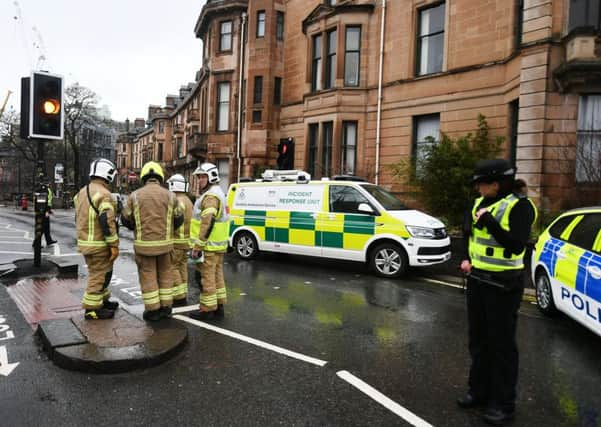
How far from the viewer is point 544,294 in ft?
21.2

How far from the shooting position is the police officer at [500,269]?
336 centimetres

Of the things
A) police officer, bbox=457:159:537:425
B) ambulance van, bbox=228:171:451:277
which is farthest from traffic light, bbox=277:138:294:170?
police officer, bbox=457:159:537:425

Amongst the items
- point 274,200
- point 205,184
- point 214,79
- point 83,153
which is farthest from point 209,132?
point 83,153

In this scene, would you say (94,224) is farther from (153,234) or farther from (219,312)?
(219,312)

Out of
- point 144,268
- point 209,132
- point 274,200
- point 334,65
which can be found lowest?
point 144,268

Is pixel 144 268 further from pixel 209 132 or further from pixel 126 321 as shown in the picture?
pixel 209 132

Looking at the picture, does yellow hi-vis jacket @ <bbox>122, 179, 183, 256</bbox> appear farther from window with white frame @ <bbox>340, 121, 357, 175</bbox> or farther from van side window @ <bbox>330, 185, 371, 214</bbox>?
window with white frame @ <bbox>340, 121, 357, 175</bbox>

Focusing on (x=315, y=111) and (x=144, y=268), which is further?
(x=315, y=111)

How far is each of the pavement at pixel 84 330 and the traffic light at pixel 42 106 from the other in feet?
8.46

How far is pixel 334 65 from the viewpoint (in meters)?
20.0

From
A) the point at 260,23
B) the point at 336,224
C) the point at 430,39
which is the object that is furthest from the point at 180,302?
the point at 260,23

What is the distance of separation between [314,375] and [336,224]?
575 cm

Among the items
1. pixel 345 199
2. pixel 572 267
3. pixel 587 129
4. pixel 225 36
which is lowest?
pixel 572 267

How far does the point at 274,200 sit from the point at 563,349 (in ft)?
23.0
